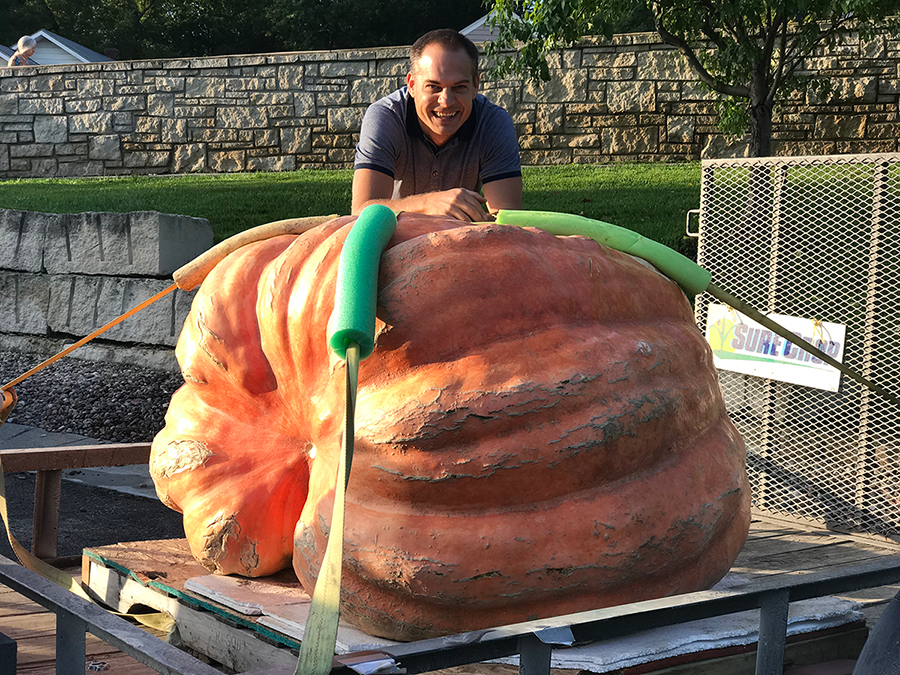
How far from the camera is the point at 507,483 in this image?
1.99 m

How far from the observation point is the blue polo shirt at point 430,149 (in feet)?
10.8

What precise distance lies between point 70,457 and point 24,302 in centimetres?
542

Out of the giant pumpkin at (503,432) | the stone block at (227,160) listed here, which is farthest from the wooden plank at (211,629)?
the stone block at (227,160)

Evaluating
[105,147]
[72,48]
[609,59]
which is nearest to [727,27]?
[609,59]

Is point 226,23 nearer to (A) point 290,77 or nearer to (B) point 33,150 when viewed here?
(B) point 33,150

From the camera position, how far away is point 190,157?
553 inches

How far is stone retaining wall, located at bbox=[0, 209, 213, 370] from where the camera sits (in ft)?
24.0

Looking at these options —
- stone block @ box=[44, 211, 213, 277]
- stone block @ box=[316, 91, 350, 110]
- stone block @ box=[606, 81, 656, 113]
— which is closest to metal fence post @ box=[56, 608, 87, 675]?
stone block @ box=[44, 211, 213, 277]

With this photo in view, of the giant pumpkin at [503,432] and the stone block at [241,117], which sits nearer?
the giant pumpkin at [503,432]

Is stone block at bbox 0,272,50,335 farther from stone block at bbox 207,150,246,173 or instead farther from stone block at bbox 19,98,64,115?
stone block at bbox 19,98,64,115

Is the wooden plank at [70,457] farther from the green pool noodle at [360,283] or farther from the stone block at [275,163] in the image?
the stone block at [275,163]

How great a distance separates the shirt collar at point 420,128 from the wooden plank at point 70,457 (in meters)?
1.49

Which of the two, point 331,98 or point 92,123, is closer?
point 331,98

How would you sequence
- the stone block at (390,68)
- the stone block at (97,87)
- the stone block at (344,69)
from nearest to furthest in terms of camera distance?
the stone block at (390,68), the stone block at (344,69), the stone block at (97,87)
